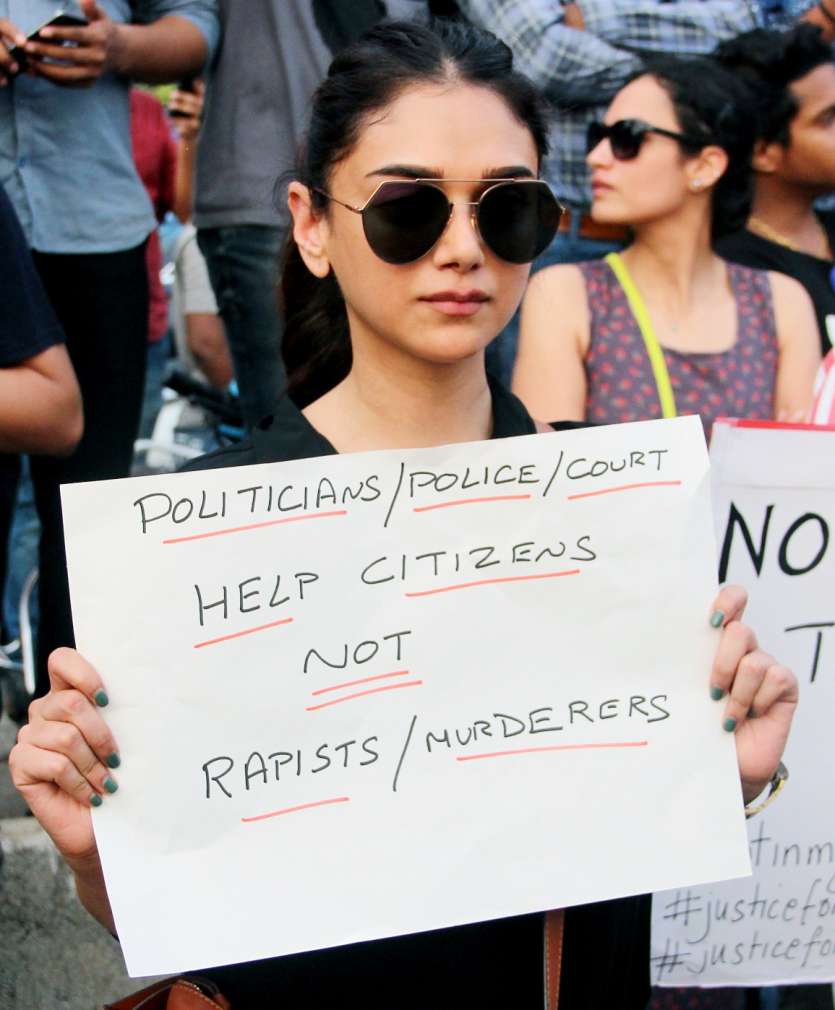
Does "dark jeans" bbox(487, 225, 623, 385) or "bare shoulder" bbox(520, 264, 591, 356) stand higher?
"bare shoulder" bbox(520, 264, 591, 356)

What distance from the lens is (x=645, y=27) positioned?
372 centimetres

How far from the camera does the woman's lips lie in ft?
5.14

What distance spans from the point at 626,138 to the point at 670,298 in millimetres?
392

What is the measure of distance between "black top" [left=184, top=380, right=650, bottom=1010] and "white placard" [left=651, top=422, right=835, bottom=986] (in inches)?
16.5

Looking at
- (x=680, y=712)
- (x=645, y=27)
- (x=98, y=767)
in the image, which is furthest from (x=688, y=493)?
(x=645, y=27)

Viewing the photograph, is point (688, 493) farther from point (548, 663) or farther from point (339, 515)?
point (339, 515)

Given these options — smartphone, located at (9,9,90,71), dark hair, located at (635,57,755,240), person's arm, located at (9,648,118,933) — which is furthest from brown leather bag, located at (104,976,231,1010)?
dark hair, located at (635,57,755,240)

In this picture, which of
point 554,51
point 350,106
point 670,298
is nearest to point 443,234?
point 350,106

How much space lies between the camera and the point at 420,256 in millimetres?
1566

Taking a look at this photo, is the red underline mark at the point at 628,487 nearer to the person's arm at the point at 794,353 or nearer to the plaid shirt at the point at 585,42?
the person's arm at the point at 794,353

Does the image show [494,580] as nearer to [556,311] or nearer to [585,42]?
[556,311]

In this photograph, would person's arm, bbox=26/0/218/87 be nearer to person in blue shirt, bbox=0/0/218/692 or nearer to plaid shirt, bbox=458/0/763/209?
person in blue shirt, bbox=0/0/218/692

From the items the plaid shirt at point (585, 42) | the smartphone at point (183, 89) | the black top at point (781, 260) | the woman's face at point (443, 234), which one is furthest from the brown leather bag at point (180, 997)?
the smartphone at point (183, 89)

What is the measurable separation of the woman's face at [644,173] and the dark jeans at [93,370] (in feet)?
3.60
